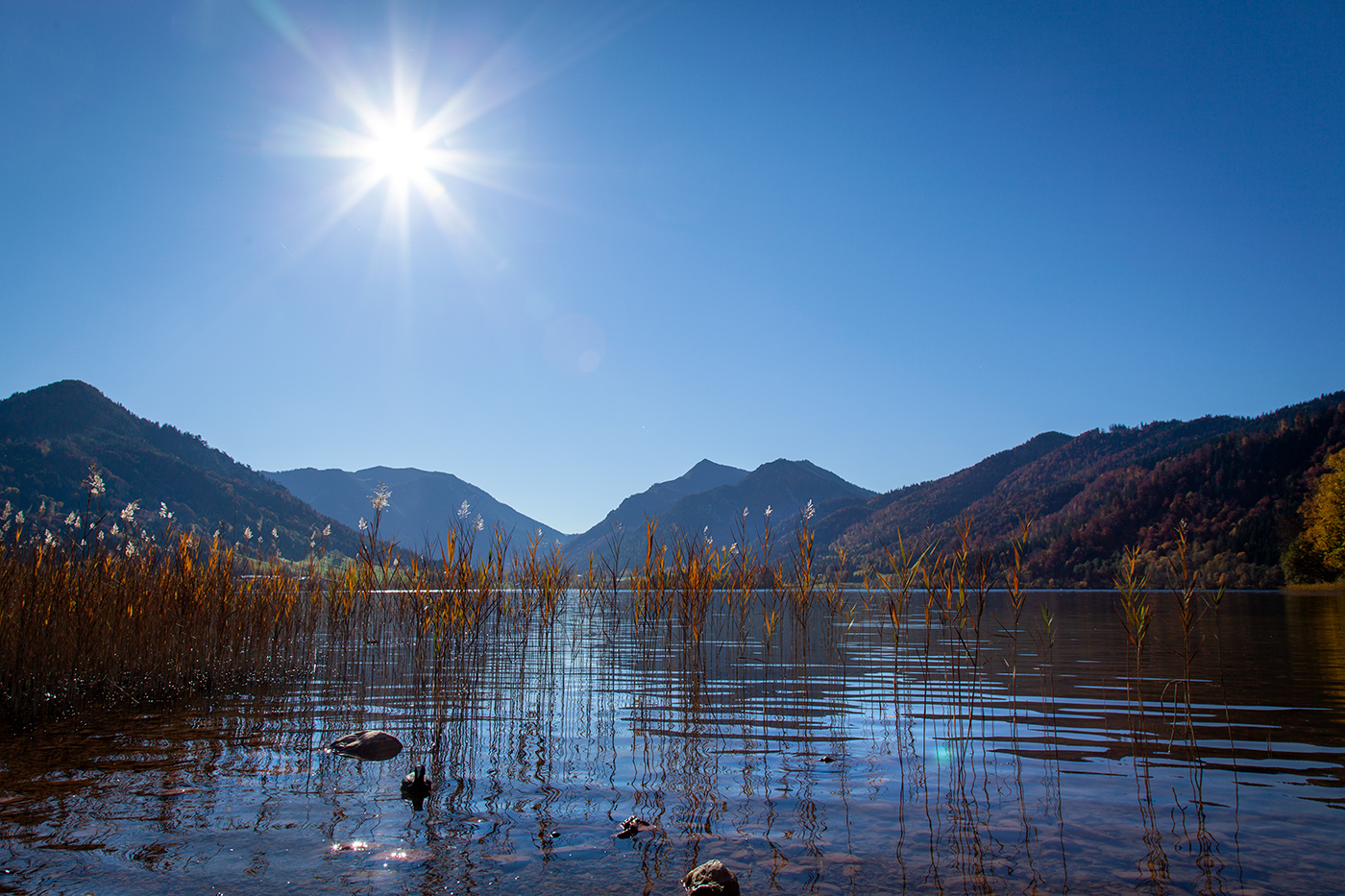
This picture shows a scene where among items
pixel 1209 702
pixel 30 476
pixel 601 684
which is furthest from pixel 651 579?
pixel 30 476

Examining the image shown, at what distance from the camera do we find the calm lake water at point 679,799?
16.7 feet

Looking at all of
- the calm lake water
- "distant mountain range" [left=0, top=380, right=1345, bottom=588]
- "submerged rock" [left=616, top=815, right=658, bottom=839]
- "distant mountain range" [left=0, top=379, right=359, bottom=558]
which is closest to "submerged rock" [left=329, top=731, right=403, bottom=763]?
the calm lake water

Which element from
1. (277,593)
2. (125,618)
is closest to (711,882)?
(125,618)

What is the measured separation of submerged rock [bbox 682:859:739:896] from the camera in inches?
181

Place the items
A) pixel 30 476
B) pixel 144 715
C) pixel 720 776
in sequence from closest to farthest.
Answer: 1. pixel 720 776
2. pixel 144 715
3. pixel 30 476

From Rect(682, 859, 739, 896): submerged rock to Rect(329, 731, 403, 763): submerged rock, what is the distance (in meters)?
5.54

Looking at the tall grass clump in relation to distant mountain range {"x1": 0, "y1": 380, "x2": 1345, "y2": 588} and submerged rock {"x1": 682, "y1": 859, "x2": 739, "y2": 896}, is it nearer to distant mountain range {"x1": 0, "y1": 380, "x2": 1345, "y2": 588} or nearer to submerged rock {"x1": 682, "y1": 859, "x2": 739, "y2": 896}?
submerged rock {"x1": 682, "y1": 859, "x2": 739, "y2": 896}

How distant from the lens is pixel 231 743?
9.05m

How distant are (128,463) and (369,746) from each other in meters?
191

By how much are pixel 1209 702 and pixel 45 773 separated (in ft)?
60.2

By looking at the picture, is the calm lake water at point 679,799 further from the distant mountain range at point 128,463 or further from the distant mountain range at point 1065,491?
the distant mountain range at point 128,463

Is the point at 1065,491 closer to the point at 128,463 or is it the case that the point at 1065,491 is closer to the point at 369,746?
the point at 369,746

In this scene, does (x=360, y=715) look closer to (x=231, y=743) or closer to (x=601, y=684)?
(x=231, y=743)

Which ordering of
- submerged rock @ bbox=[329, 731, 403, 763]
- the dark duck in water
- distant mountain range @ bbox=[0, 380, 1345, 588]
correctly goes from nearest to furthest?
1. the dark duck in water
2. submerged rock @ bbox=[329, 731, 403, 763]
3. distant mountain range @ bbox=[0, 380, 1345, 588]
